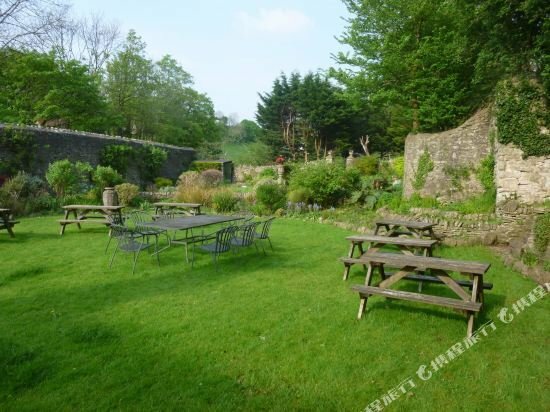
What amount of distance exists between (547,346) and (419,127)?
11.4m

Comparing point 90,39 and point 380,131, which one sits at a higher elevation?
point 90,39

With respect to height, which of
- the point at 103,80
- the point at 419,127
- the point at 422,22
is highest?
the point at 103,80

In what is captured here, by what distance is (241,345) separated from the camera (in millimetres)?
3246

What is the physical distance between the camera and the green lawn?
2525 millimetres

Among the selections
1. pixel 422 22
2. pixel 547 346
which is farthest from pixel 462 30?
pixel 547 346

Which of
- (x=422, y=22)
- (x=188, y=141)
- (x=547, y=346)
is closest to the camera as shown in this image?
(x=547, y=346)

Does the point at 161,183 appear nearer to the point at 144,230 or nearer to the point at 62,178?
the point at 62,178

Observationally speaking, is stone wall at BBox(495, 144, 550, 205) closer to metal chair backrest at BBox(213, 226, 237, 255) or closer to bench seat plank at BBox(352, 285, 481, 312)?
bench seat plank at BBox(352, 285, 481, 312)

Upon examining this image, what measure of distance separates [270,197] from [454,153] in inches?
225

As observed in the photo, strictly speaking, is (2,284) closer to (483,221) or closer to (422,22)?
(483,221)

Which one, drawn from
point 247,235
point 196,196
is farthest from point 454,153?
point 196,196

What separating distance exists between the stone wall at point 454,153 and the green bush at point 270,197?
4.19 metres

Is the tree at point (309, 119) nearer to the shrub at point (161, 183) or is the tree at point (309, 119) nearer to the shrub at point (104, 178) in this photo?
the shrub at point (161, 183)

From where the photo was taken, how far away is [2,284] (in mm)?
4887
